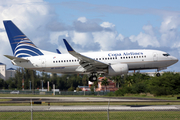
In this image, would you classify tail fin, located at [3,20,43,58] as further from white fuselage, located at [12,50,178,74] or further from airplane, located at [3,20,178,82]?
white fuselage, located at [12,50,178,74]

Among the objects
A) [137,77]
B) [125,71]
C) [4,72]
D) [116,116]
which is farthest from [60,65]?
[4,72]

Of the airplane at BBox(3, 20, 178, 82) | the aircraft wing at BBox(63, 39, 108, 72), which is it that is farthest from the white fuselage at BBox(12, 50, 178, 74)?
the aircraft wing at BBox(63, 39, 108, 72)

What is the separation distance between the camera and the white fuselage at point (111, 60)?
37.0 m

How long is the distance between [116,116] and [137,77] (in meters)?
86.4

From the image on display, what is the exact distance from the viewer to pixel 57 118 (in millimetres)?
17562

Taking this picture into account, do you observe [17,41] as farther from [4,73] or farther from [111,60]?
[4,73]

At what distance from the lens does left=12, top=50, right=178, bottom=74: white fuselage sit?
37.0m

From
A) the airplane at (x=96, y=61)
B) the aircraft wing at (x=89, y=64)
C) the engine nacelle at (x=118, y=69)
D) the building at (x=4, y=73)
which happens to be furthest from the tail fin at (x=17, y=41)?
the building at (x=4, y=73)

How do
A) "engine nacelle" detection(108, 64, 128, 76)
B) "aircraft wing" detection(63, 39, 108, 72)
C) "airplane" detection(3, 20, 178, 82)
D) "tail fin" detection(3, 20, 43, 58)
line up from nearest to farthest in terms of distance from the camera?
"aircraft wing" detection(63, 39, 108, 72), "engine nacelle" detection(108, 64, 128, 76), "airplane" detection(3, 20, 178, 82), "tail fin" detection(3, 20, 43, 58)

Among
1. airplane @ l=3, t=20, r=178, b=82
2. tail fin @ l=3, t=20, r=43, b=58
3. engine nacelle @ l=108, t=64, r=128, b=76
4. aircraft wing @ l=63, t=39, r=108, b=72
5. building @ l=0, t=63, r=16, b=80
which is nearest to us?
aircraft wing @ l=63, t=39, r=108, b=72

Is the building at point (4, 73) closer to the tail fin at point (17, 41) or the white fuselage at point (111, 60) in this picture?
the tail fin at point (17, 41)

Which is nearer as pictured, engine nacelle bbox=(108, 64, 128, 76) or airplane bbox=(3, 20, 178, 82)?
engine nacelle bbox=(108, 64, 128, 76)

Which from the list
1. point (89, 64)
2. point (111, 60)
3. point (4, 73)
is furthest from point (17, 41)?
point (4, 73)

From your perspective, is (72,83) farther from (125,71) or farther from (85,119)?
(85,119)
